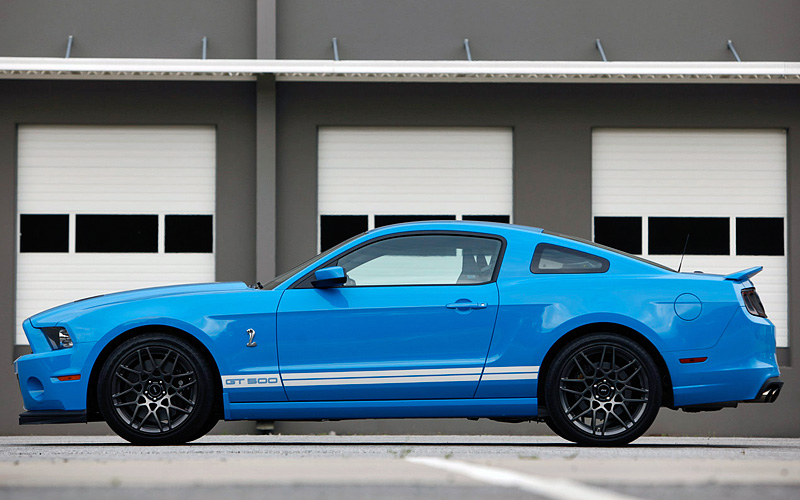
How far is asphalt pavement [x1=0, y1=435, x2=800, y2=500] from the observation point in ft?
15.1

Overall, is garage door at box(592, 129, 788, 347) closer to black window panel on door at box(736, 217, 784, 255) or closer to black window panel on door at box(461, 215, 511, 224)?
black window panel on door at box(736, 217, 784, 255)

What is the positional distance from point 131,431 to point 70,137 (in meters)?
7.66

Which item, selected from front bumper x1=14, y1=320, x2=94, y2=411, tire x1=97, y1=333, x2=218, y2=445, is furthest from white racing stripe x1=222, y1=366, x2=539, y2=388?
front bumper x1=14, y1=320, x2=94, y2=411

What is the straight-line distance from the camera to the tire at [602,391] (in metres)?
7.21

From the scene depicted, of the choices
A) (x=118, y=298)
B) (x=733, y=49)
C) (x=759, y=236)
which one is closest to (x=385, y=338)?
(x=118, y=298)

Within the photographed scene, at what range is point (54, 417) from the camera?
24.0 ft

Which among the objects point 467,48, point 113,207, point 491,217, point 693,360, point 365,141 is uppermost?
point 467,48

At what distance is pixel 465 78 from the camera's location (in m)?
13.5

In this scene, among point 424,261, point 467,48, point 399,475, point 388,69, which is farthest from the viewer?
point 467,48

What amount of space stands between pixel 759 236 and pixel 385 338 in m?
8.41

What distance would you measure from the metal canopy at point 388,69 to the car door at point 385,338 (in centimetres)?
602

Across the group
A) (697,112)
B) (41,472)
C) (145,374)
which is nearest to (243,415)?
(145,374)

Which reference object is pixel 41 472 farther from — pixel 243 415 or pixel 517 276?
pixel 517 276

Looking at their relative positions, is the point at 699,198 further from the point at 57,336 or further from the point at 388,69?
the point at 57,336
